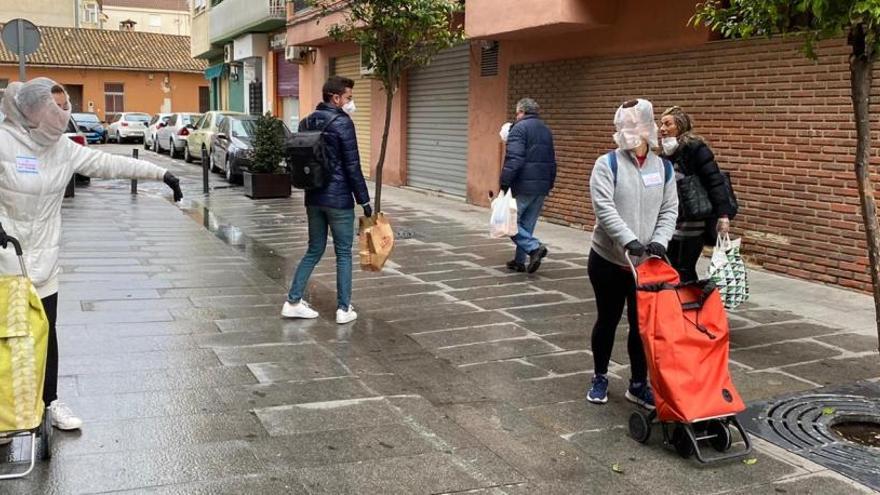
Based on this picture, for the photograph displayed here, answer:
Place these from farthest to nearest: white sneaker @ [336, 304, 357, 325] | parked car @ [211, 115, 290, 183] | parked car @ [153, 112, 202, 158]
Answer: parked car @ [153, 112, 202, 158]
parked car @ [211, 115, 290, 183]
white sneaker @ [336, 304, 357, 325]

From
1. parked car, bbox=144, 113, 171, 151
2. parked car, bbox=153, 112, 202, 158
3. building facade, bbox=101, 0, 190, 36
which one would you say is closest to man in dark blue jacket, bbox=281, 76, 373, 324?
parked car, bbox=153, 112, 202, 158

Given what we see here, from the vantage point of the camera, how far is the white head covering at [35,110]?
3.84 m

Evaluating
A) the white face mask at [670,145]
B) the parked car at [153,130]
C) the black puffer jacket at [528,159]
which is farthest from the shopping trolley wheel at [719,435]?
the parked car at [153,130]

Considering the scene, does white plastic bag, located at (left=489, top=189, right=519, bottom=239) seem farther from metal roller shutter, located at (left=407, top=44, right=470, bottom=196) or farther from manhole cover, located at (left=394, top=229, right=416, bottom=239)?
metal roller shutter, located at (left=407, top=44, right=470, bottom=196)

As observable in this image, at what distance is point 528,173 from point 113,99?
41815 millimetres

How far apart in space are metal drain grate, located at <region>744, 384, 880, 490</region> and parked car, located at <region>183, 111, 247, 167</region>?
17.0 meters

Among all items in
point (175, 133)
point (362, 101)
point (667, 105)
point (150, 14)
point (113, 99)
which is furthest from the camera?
point (150, 14)

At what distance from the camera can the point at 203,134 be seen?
71.6 ft

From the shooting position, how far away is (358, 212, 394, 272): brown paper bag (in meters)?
6.64

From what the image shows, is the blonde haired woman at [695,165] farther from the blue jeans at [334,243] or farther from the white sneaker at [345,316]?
the white sneaker at [345,316]

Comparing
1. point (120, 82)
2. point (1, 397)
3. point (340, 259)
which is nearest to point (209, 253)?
point (340, 259)

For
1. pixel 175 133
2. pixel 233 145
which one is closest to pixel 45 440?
pixel 233 145

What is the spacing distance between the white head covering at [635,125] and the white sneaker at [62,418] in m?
3.10

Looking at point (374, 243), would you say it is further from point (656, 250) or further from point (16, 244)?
point (16, 244)
